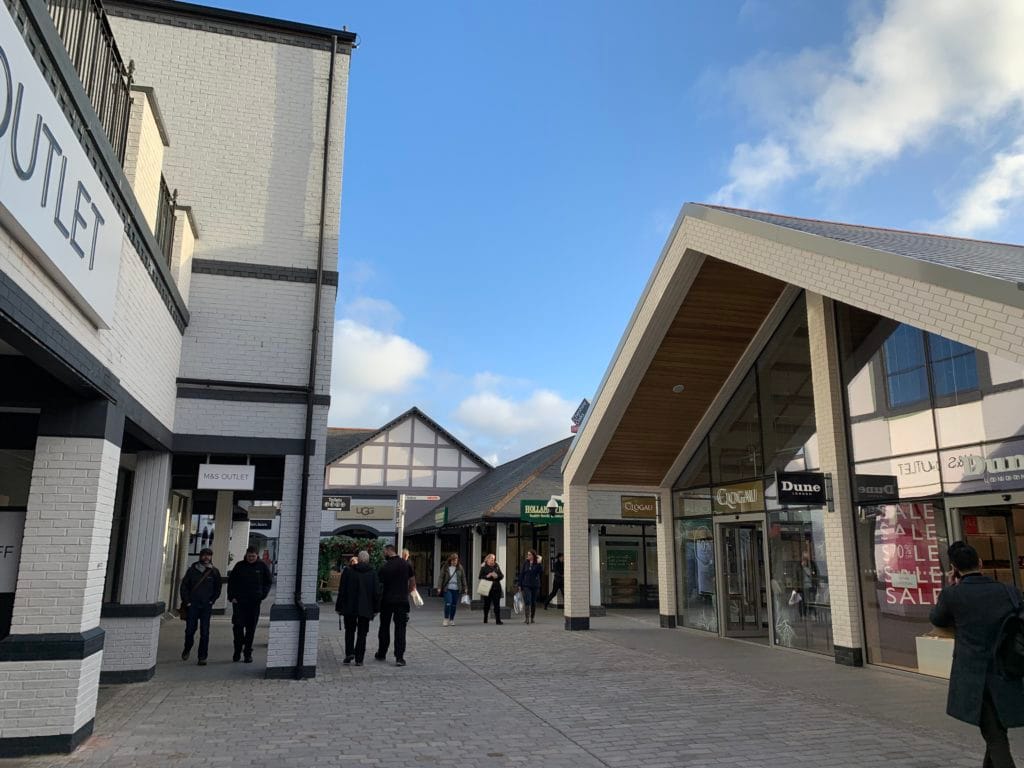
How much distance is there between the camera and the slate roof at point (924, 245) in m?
7.82

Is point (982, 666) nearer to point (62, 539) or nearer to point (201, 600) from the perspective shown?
point (62, 539)

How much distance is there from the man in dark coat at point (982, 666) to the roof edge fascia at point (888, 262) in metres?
2.32

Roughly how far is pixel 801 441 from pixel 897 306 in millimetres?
4865

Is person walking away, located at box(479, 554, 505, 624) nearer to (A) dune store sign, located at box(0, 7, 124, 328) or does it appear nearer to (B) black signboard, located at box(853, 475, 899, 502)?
(B) black signboard, located at box(853, 475, 899, 502)

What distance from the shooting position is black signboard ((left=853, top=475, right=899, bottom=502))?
9.98 m

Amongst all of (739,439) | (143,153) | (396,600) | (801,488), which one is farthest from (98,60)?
(739,439)

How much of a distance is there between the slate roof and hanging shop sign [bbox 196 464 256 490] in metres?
7.59

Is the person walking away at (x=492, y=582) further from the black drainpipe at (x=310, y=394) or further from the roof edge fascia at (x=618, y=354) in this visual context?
the black drainpipe at (x=310, y=394)

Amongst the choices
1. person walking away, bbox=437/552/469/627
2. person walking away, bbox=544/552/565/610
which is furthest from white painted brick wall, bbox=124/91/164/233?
person walking away, bbox=544/552/565/610

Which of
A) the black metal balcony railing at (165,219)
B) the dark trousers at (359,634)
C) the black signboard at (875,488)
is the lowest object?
the dark trousers at (359,634)

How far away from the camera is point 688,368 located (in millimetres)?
13750

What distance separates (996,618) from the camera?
4.98 m

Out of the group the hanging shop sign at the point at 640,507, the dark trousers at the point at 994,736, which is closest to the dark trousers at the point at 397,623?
the hanging shop sign at the point at 640,507

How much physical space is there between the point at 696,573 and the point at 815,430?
16.0 ft
